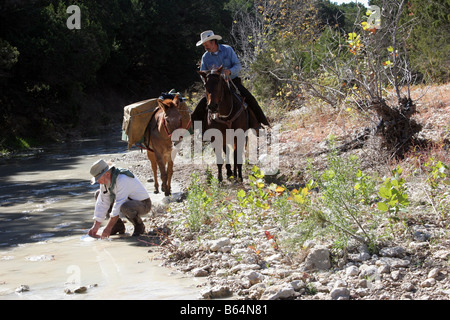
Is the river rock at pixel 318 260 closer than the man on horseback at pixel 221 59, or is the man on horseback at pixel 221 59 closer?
the river rock at pixel 318 260

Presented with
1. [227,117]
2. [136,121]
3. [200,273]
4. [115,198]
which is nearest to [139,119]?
[136,121]

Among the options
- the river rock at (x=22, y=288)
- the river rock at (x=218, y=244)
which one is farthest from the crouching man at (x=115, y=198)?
the river rock at (x=22, y=288)

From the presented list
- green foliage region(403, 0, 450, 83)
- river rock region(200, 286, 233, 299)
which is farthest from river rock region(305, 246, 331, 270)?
green foliage region(403, 0, 450, 83)

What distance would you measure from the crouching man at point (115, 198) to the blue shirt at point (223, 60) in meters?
3.74

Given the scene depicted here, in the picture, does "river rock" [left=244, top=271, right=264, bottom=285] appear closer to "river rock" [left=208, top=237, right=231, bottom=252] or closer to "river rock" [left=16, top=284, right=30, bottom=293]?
"river rock" [left=208, top=237, right=231, bottom=252]

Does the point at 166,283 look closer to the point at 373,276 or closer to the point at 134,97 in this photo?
the point at 373,276

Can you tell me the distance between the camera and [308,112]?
15.8 m

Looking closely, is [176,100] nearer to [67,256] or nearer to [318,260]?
[67,256]

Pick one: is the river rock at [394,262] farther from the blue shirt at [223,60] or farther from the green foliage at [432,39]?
the green foliage at [432,39]

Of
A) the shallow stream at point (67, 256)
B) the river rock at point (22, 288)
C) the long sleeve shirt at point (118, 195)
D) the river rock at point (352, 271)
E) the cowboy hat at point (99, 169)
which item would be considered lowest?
the shallow stream at point (67, 256)

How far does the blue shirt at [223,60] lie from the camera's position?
11148 millimetres

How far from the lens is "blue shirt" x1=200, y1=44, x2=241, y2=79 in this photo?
1115 cm
